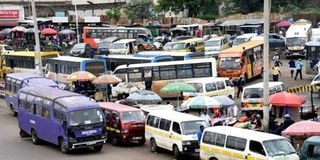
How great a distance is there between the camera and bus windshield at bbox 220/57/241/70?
3959cm

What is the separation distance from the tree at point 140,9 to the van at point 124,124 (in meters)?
56.8

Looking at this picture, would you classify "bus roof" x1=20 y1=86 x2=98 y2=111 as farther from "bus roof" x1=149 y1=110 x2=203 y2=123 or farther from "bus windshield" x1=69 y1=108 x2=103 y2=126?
"bus roof" x1=149 y1=110 x2=203 y2=123

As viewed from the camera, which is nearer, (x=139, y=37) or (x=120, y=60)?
(x=120, y=60)

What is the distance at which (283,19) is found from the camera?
6919 cm

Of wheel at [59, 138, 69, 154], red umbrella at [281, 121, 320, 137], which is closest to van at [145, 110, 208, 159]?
wheel at [59, 138, 69, 154]

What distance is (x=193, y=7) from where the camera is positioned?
254ft

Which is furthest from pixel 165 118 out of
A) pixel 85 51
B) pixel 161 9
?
pixel 161 9

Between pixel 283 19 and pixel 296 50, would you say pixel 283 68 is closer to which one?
pixel 296 50

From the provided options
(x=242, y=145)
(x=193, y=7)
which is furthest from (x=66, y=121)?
(x=193, y=7)

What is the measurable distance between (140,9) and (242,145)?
65.3 metres

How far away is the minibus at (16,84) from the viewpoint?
33781 millimetres

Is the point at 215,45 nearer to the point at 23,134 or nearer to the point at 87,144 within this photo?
the point at 23,134

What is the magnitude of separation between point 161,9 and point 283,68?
1294 inches

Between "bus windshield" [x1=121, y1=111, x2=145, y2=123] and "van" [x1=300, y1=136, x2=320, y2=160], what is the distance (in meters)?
8.19
